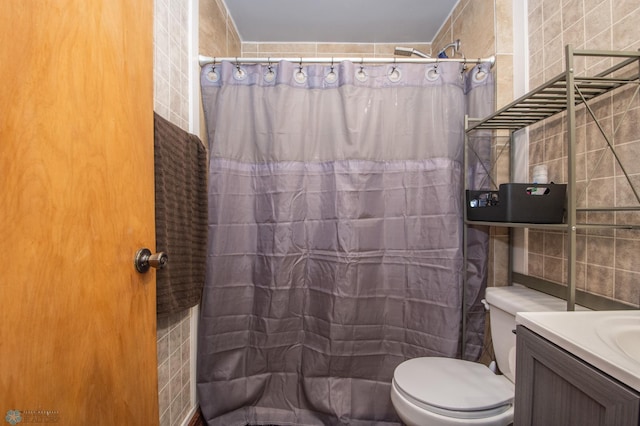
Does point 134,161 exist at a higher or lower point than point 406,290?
higher

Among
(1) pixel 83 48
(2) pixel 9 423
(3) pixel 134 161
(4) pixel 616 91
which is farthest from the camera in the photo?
(4) pixel 616 91

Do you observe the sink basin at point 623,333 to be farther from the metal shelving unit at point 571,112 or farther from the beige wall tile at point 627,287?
the beige wall tile at point 627,287

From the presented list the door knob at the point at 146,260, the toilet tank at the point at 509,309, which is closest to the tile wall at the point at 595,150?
the toilet tank at the point at 509,309

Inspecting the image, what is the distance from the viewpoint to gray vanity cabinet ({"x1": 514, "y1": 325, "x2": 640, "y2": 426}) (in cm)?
45

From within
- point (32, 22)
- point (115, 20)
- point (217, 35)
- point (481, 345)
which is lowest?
point (481, 345)

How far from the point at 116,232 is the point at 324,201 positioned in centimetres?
91

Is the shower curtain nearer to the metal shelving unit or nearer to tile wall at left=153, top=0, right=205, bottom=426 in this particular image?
tile wall at left=153, top=0, right=205, bottom=426

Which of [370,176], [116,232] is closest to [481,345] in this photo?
[370,176]

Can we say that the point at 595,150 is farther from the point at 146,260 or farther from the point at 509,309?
the point at 146,260

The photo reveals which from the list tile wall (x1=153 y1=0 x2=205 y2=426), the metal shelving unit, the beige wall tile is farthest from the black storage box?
tile wall (x1=153 y1=0 x2=205 y2=426)

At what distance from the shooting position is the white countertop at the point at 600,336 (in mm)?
470

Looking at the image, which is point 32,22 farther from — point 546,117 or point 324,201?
point 546,117

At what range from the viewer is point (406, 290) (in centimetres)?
132

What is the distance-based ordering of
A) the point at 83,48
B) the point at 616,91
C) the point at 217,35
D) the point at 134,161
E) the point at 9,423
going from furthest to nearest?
the point at 217,35 < the point at 616,91 < the point at 134,161 < the point at 83,48 < the point at 9,423
